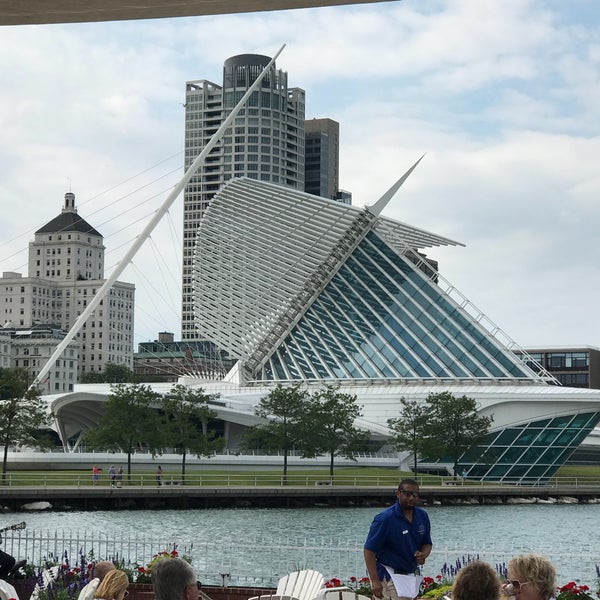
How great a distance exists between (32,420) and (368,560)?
2249 inches

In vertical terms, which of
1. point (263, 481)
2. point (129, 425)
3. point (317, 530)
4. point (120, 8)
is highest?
point (120, 8)

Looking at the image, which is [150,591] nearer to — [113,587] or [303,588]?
[303,588]

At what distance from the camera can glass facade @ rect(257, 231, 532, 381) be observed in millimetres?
79312

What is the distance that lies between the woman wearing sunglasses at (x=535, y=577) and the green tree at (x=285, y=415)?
61967 mm

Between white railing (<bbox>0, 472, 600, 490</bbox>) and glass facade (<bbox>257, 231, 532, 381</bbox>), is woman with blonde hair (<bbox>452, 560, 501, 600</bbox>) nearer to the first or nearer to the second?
white railing (<bbox>0, 472, 600, 490</bbox>)

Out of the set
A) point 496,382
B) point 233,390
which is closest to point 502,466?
point 496,382

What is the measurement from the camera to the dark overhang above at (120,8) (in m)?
7.62

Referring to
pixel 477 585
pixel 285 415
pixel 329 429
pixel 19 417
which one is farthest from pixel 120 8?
pixel 285 415

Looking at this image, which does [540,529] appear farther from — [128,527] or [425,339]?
[425,339]

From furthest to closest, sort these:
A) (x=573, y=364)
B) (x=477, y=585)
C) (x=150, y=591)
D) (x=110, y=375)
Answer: (x=110, y=375), (x=573, y=364), (x=150, y=591), (x=477, y=585)

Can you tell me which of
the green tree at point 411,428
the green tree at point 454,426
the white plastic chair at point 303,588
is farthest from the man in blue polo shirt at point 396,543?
Answer: the green tree at point 454,426

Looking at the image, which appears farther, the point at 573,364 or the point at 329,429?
the point at 573,364

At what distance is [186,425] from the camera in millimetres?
69938

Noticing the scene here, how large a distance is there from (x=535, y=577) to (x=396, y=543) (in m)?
4.18
